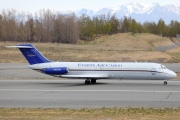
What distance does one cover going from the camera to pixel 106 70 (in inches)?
1332

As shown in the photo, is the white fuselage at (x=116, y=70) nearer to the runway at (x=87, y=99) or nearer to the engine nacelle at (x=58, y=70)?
the engine nacelle at (x=58, y=70)

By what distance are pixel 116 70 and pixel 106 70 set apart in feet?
3.08

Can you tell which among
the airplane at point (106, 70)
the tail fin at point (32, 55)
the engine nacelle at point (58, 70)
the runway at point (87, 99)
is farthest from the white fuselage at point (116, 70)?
the runway at point (87, 99)

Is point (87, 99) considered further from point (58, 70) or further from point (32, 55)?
point (32, 55)

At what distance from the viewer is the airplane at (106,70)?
1308 inches

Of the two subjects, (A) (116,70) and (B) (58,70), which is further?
(B) (58,70)

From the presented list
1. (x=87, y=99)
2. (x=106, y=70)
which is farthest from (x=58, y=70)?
(x=87, y=99)

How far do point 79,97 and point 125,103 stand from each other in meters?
3.79

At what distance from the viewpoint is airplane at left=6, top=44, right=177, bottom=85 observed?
33.2 meters

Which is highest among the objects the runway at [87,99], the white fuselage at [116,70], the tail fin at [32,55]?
the tail fin at [32,55]

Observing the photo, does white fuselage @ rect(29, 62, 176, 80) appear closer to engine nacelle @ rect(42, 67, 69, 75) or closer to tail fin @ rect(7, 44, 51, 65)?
engine nacelle @ rect(42, 67, 69, 75)

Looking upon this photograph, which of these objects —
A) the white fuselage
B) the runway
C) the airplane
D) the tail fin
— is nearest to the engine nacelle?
the airplane

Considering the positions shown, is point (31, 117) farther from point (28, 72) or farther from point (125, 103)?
point (28, 72)

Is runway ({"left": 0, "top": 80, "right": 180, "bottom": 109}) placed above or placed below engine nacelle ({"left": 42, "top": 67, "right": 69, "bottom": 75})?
below
